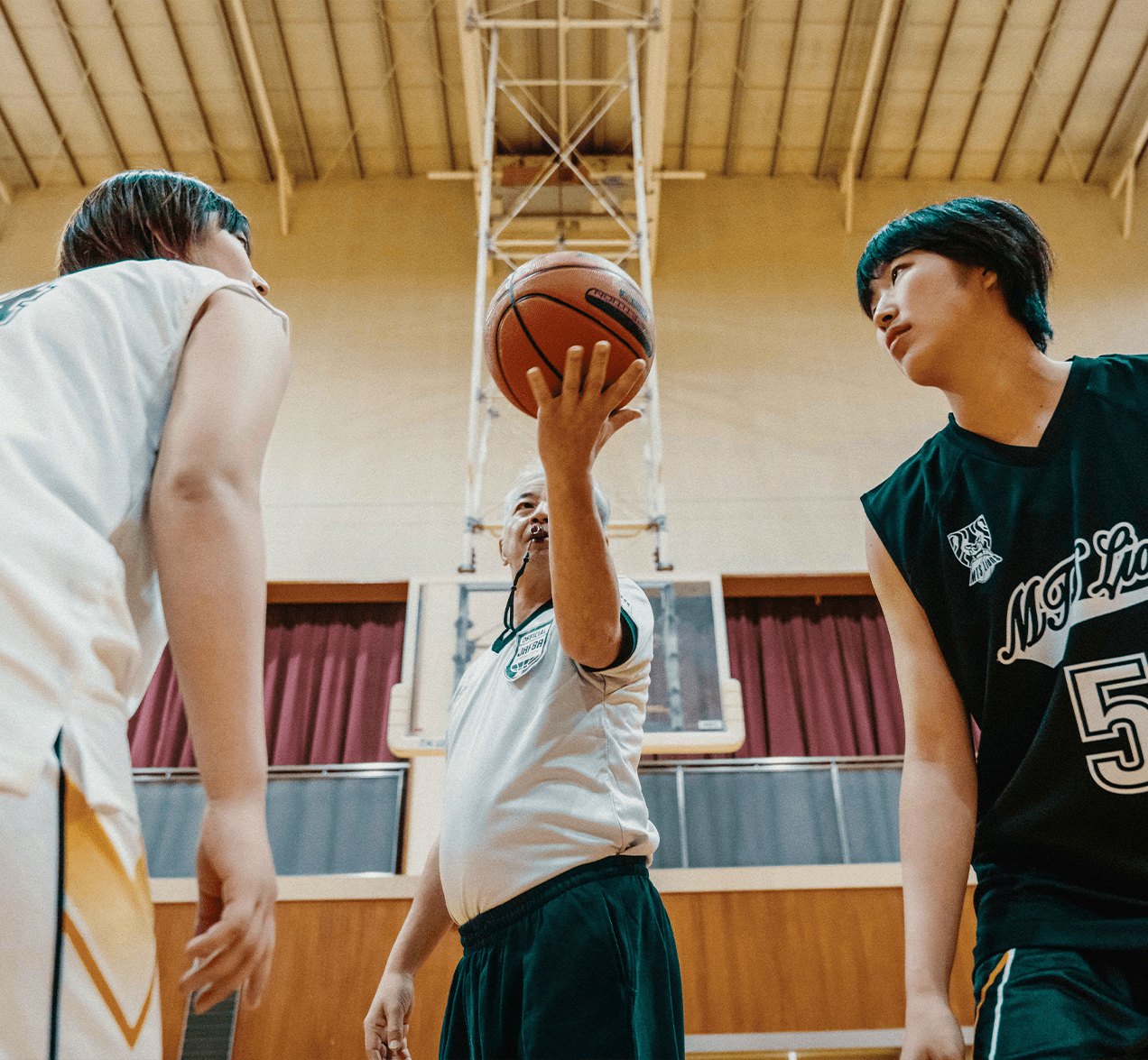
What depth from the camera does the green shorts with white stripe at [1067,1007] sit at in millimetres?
1075

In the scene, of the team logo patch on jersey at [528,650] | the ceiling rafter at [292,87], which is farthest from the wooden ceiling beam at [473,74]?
the team logo patch on jersey at [528,650]

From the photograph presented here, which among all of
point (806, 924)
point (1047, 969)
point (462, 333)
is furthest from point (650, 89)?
point (1047, 969)

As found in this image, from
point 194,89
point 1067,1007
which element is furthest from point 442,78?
point 1067,1007

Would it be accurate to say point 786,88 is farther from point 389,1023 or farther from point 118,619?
point 118,619

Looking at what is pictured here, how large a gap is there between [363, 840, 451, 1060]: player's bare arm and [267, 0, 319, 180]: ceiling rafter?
339 inches

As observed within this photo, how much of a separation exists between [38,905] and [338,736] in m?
7.33

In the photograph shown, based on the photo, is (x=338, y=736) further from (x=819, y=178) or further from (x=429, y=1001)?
(x=819, y=178)

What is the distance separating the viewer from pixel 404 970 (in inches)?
79.5

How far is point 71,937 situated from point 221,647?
267 mm

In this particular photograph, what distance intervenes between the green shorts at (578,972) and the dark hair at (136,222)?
1173 mm

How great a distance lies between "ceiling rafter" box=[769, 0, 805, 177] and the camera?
8.70 meters

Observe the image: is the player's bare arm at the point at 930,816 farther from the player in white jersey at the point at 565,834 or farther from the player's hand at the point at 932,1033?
the player in white jersey at the point at 565,834

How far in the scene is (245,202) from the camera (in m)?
9.76

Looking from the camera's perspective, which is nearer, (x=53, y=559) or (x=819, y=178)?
(x=53, y=559)
